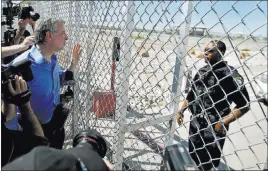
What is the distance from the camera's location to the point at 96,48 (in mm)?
3291

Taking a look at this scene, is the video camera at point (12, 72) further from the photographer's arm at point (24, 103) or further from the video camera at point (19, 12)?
the video camera at point (19, 12)

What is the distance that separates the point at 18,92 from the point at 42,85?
921mm

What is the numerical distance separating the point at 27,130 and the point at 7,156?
0.22 meters

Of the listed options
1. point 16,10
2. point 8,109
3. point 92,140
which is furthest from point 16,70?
point 16,10

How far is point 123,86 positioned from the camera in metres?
2.36

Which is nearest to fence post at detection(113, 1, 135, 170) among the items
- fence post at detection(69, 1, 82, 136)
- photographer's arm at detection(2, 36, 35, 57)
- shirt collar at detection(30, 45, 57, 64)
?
shirt collar at detection(30, 45, 57, 64)

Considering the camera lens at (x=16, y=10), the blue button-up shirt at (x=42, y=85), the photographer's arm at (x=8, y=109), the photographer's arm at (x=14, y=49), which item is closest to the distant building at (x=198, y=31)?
the photographer's arm at (x=8, y=109)

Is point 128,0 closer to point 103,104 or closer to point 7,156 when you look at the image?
point 7,156

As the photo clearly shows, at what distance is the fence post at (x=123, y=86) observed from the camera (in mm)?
2236

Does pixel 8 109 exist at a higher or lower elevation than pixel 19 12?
lower

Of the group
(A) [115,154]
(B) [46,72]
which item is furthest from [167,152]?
(B) [46,72]

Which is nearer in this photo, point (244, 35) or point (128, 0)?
point (244, 35)

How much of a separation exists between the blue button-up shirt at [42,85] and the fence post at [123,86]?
2.53 feet

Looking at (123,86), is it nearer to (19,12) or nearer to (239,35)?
(239,35)
